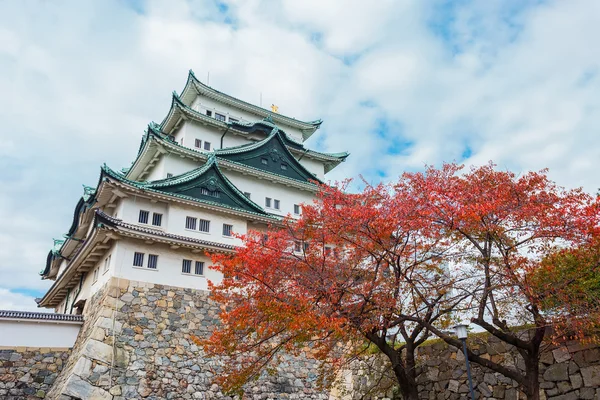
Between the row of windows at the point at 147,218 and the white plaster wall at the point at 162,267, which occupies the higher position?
the row of windows at the point at 147,218

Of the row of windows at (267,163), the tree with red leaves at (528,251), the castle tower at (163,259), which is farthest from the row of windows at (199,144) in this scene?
the tree with red leaves at (528,251)

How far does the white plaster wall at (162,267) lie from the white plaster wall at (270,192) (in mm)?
7161

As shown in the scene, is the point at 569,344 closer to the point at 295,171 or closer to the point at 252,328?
the point at 252,328

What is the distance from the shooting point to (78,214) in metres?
26.3

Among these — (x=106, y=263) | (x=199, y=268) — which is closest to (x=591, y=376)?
(x=199, y=268)

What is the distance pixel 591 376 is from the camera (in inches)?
416

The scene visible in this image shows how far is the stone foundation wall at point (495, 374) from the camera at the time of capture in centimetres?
1077

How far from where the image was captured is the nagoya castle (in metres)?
16.5

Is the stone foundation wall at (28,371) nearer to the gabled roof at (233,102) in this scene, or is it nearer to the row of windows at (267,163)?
the row of windows at (267,163)

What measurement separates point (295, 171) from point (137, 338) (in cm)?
1506

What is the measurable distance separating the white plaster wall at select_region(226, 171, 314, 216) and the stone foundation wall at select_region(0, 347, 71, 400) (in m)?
13.0

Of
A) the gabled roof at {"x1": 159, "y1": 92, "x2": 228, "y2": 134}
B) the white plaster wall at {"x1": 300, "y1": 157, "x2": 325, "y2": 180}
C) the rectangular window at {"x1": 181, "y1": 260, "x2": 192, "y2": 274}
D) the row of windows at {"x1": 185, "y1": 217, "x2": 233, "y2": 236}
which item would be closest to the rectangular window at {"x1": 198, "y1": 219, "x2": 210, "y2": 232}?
the row of windows at {"x1": 185, "y1": 217, "x2": 233, "y2": 236}

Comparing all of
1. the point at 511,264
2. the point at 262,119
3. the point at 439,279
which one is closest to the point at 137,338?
the point at 439,279

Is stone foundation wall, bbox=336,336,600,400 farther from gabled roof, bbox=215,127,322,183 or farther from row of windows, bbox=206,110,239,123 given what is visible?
row of windows, bbox=206,110,239,123
